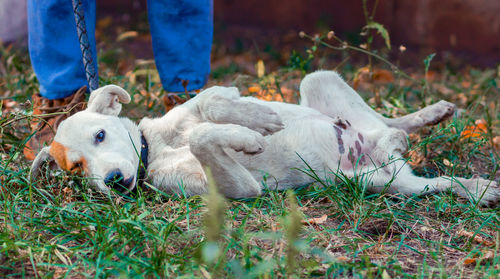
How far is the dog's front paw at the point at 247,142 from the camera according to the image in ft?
8.22

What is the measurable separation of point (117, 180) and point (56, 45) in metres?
1.56

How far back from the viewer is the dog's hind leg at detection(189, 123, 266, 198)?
252cm

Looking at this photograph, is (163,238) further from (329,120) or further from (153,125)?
(329,120)

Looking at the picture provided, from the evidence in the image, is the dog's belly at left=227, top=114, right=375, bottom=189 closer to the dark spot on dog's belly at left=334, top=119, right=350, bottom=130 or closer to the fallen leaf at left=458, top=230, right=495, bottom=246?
the dark spot on dog's belly at left=334, top=119, right=350, bottom=130

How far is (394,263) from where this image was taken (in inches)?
82.1

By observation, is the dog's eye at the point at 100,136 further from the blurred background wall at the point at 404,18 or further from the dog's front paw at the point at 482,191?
the blurred background wall at the point at 404,18

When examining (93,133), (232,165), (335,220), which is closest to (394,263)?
(335,220)

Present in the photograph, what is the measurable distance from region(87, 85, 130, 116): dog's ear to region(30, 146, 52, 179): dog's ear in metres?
0.34

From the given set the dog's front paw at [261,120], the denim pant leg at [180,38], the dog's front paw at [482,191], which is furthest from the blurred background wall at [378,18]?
the dog's front paw at [261,120]

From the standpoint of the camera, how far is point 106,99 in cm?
296

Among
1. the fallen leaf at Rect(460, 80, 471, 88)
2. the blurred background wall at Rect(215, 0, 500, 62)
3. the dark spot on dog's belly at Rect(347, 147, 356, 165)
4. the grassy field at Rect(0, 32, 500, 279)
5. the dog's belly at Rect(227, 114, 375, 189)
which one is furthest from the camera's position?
the blurred background wall at Rect(215, 0, 500, 62)

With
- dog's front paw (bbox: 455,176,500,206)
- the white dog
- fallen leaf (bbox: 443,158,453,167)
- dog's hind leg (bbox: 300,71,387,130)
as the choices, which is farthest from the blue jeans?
dog's front paw (bbox: 455,176,500,206)

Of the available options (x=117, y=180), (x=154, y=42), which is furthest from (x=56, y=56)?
(x=117, y=180)

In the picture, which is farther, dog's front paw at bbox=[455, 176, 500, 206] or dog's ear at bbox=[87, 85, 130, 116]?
dog's ear at bbox=[87, 85, 130, 116]
